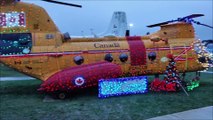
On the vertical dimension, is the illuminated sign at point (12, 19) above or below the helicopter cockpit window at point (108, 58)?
above

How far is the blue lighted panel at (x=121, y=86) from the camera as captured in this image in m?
12.2

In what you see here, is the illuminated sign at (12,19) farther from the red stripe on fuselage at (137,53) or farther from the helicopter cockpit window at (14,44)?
the red stripe on fuselage at (137,53)

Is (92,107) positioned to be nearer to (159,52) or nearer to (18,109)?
(18,109)

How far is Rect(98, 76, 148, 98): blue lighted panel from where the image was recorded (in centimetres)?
1217

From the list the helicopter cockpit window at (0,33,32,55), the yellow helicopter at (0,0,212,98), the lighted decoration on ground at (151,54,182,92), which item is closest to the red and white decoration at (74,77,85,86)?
the yellow helicopter at (0,0,212,98)

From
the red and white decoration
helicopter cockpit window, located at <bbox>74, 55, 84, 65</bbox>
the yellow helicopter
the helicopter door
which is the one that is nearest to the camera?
the red and white decoration

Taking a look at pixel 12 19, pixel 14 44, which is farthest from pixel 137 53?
pixel 12 19

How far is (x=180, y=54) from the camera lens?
14914 mm

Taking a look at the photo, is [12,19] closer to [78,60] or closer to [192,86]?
[78,60]

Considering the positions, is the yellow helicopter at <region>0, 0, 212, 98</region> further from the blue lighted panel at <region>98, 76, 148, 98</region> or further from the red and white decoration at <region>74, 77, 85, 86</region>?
the blue lighted panel at <region>98, 76, 148, 98</region>

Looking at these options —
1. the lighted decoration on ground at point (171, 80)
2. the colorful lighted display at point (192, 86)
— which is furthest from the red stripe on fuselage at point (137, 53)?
the colorful lighted display at point (192, 86)

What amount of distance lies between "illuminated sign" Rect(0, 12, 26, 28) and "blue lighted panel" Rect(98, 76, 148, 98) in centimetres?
449

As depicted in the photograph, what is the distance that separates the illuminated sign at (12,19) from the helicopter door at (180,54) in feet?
24.3

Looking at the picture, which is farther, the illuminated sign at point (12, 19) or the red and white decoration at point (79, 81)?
the illuminated sign at point (12, 19)
